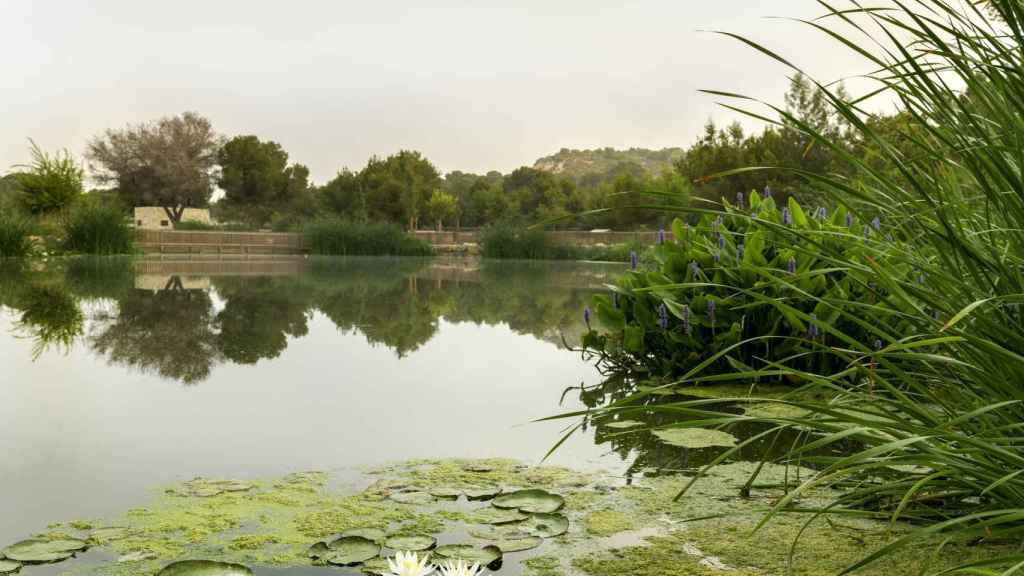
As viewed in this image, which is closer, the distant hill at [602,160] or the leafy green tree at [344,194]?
the leafy green tree at [344,194]

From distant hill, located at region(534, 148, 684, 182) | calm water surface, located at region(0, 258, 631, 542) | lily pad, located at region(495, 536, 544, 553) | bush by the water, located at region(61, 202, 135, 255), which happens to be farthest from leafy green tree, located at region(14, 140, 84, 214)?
distant hill, located at region(534, 148, 684, 182)

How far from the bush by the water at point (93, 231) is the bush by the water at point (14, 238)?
4.00 feet

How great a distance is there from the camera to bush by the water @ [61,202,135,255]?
15.7 m

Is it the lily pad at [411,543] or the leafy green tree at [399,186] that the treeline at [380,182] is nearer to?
the leafy green tree at [399,186]

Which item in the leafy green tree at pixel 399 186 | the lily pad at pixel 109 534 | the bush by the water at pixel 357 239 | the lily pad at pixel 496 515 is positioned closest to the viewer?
the lily pad at pixel 109 534

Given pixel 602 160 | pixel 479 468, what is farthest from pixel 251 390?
pixel 602 160

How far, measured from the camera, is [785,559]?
1.61 metres

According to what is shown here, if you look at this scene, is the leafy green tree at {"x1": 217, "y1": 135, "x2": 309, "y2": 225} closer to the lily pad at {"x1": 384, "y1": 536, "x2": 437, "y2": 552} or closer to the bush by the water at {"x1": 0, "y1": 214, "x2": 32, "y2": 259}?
the bush by the water at {"x1": 0, "y1": 214, "x2": 32, "y2": 259}

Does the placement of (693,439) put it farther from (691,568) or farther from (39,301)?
(39,301)

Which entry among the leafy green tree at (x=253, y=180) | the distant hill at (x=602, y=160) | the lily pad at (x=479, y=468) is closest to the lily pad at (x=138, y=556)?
the lily pad at (x=479, y=468)

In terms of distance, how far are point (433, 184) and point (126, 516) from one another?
124 feet

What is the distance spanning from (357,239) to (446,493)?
68.4 feet

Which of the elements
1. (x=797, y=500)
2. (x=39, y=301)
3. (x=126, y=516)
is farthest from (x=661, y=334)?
(x=39, y=301)

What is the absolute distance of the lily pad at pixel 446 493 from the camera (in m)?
2.07
